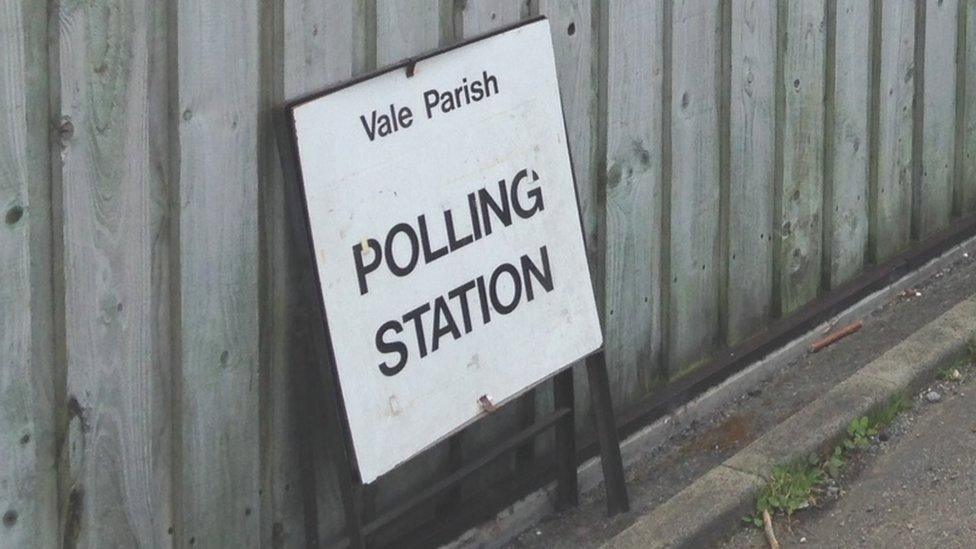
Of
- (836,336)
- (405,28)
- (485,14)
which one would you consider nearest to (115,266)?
(405,28)

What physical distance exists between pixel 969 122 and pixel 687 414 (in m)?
2.05

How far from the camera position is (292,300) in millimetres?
3893

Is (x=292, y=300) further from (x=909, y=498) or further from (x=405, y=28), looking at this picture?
(x=909, y=498)

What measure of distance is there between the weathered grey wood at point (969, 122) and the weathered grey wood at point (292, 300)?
3287 millimetres

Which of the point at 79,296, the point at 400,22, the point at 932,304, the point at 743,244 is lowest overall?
the point at 932,304

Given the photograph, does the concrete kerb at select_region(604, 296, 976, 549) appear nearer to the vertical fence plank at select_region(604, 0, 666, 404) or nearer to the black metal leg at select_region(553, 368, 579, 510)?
the black metal leg at select_region(553, 368, 579, 510)

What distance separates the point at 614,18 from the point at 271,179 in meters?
1.35

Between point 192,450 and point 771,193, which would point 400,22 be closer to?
point 192,450

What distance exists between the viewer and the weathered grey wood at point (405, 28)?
4035mm

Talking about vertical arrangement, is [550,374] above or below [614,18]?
below

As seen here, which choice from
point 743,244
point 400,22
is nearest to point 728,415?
point 743,244

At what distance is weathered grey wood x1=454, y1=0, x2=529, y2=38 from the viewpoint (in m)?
4.27

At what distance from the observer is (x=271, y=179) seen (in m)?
3.79

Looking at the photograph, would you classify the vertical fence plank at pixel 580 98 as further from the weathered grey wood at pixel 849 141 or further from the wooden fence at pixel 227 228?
the weathered grey wood at pixel 849 141
